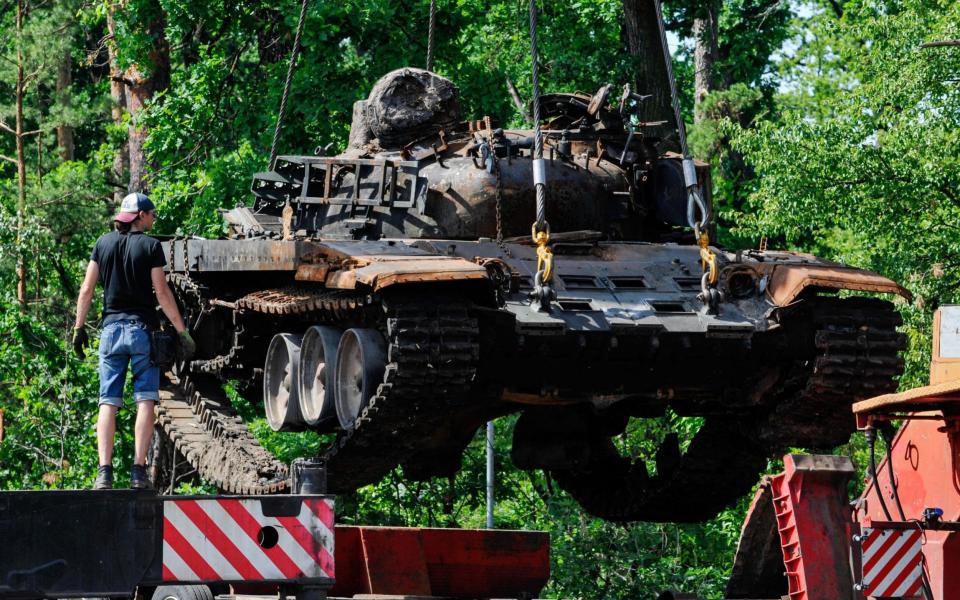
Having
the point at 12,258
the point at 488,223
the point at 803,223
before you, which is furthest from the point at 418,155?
the point at 12,258

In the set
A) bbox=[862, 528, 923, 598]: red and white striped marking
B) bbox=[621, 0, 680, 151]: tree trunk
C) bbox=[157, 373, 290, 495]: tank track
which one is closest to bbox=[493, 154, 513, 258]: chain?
bbox=[157, 373, 290, 495]: tank track

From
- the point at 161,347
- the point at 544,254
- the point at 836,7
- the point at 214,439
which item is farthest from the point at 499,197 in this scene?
the point at 836,7

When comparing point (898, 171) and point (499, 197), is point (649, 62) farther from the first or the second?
point (499, 197)

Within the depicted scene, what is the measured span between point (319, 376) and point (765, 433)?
129 inches

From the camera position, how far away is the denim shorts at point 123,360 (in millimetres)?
9352

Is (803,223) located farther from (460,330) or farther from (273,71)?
(460,330)

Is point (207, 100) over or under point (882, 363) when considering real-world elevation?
over

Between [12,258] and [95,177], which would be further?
[95,177]

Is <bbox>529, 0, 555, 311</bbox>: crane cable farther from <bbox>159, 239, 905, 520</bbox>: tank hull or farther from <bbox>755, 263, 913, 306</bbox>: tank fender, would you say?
<bbox>755, 263, 913, 306</bbox>: tank fender

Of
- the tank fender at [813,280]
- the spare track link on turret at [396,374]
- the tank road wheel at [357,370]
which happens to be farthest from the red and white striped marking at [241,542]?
the tank fender at [813,280]

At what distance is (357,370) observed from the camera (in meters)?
11.8

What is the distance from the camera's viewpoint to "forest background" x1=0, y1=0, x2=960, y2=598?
18.9 meters

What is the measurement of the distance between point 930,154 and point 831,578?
1139 centimetres

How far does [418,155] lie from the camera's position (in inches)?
528
